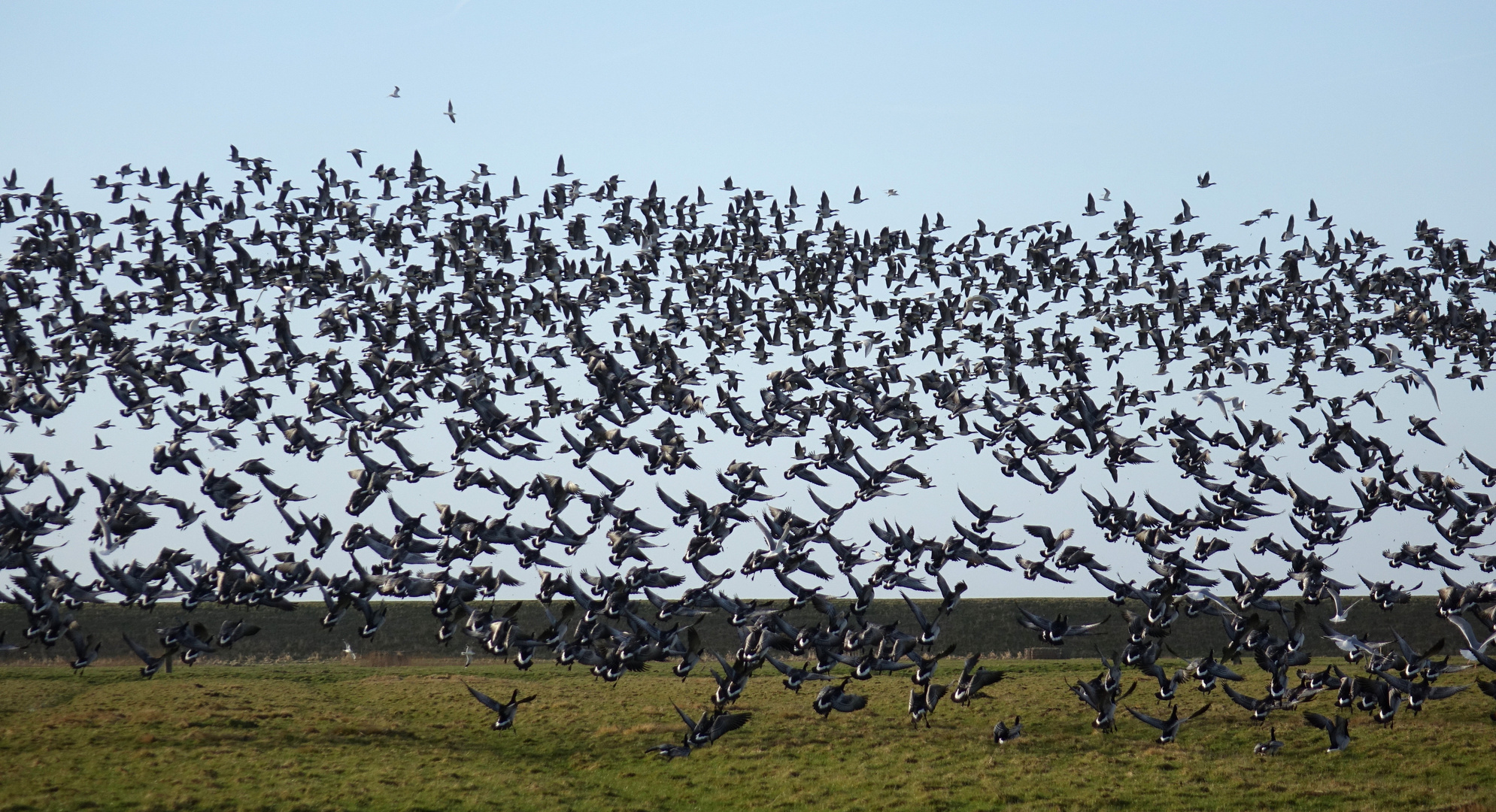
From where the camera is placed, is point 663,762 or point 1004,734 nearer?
point 663,762

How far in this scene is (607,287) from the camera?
4206 centimetres

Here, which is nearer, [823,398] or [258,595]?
[258,595]

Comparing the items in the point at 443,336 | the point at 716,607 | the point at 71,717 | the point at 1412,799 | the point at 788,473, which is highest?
the point at 443,336

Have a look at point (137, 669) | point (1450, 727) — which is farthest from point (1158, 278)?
point (137, 669)

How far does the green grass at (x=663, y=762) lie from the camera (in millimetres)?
Answer: 30922

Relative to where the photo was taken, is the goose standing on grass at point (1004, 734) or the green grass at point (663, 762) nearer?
the green grass at point (663, 762)

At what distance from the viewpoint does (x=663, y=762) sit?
35062 mm

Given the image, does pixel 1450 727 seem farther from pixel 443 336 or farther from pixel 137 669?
pixel 137 669

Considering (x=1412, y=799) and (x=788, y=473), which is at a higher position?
(x=788, y=473)

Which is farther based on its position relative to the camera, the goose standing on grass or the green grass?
the goose standing on grass

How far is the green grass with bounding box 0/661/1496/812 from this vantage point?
30922 millimetres

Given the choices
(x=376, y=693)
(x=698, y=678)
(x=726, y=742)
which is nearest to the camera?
(x=726, y=742)

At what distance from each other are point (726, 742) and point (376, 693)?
14.1 meters

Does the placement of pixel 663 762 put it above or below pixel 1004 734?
below
